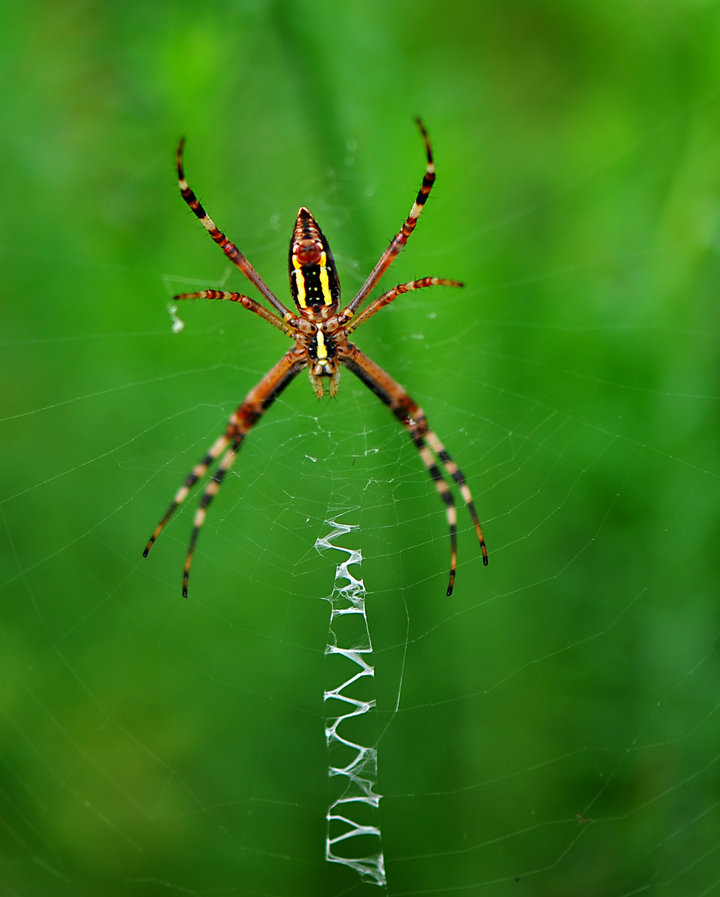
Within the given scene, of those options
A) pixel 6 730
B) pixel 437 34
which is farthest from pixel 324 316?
pixel 6 730

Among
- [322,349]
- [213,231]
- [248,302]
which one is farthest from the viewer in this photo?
[322,349]

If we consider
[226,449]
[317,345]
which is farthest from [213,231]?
[226,449]

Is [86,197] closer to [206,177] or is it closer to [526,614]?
[206,177]

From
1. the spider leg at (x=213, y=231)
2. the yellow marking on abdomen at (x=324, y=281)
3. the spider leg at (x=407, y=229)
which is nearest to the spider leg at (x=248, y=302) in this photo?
the spider leg at (x=213, y=231)

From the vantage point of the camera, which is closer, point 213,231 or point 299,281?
point 213,231

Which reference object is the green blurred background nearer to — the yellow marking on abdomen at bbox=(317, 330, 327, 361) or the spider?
the spider

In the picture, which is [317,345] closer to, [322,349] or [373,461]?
[322,349]

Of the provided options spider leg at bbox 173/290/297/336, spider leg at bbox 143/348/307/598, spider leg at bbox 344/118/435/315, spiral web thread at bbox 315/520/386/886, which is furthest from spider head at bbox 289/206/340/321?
spiral web thread at bbox 315/520/386/886
